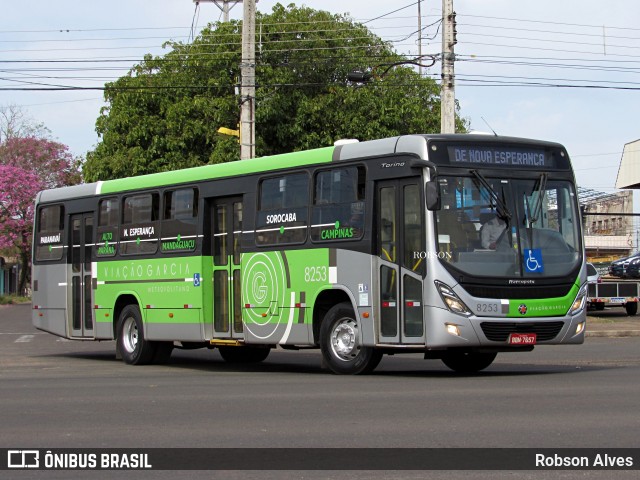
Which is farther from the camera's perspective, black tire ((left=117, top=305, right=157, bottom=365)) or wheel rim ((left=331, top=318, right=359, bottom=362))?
black tire ((left=117, top=305, right=157, bottom=365))

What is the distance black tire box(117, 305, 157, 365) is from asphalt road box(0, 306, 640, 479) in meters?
0.96

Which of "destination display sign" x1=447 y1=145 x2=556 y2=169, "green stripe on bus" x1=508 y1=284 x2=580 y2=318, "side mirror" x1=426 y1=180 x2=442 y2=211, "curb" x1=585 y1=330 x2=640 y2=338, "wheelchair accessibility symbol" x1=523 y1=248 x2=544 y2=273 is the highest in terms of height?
"destination display sign" x1=447 y1=145 x2=556 y2=169

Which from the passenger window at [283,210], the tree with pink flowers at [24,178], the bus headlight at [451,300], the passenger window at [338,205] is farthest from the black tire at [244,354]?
the tree with pink flowers at [24,178]

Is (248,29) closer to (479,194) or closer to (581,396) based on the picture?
(479,194)

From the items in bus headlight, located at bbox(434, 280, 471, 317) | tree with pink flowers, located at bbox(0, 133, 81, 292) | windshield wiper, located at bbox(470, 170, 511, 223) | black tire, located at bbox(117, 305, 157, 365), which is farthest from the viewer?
tree with pink flowers, located at bbox(0, 133, 81, 292)

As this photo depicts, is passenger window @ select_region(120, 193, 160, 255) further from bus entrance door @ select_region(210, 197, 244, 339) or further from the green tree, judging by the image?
the green tree

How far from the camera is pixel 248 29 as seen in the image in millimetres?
27734

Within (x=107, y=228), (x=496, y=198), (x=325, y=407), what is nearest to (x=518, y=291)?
(x=496, y=198)

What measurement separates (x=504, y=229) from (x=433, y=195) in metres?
1.22

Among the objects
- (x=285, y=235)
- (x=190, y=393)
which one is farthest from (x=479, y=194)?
(x=190, y=393)

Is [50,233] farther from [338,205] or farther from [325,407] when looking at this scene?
[325,407]

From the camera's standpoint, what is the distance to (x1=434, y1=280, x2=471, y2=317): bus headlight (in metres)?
14.6

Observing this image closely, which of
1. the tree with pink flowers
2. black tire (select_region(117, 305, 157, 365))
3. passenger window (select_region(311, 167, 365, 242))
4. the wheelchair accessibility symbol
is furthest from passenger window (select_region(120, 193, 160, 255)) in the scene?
the tree with pink flowers

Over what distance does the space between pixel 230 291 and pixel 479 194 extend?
193 inches
